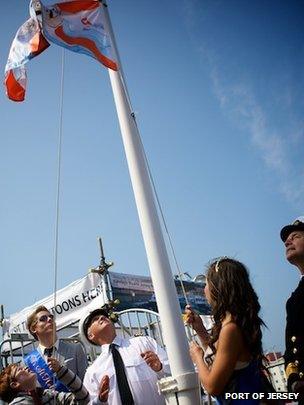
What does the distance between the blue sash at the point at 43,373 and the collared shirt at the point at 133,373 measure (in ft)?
1.23

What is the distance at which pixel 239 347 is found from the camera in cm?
201

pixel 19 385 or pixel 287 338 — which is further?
pixel 19 385

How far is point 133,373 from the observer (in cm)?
335

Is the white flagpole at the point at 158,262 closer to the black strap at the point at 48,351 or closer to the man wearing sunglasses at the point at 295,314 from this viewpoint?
the man wearing sunglasses at the point at 295,314

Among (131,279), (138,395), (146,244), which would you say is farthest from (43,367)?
(131,279)

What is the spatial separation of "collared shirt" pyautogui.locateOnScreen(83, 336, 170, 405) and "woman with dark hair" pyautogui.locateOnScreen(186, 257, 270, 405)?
1.23 m

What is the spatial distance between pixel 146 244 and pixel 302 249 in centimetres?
151

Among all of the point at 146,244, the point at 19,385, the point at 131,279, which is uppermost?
the point at 131,279

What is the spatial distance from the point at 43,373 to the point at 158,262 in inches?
67.6

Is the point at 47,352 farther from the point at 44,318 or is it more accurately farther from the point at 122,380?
the point at 122,380

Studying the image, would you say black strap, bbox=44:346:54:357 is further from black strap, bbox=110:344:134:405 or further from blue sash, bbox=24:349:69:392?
black strap, bbox=110:344:134:405

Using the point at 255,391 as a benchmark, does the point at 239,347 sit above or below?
above

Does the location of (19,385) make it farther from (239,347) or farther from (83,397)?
(239,347)

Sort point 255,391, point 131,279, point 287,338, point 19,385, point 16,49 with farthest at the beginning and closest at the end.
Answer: point 131,279
point 16,49
point 19,385
point 287,338
point 255,391
